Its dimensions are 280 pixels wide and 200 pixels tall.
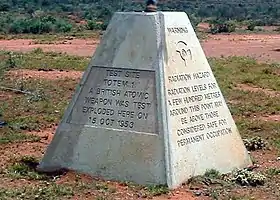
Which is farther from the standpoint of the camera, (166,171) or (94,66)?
Answer: (94,66)

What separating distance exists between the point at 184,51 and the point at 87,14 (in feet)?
145

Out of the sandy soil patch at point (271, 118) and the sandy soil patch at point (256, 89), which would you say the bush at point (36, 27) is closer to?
the sandy soil patch at point (256, 89)

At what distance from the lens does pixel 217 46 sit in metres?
27.9

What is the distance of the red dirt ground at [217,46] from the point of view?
2416cm

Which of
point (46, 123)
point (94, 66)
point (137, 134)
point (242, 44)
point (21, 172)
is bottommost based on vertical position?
point (242, 44)

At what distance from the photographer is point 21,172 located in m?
7.54

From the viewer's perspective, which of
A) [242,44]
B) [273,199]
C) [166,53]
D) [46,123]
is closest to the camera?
[273,199]

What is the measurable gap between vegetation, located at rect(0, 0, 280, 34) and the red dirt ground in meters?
6.30

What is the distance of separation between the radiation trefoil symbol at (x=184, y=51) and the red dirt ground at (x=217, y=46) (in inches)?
587

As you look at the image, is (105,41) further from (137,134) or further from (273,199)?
(273,199)

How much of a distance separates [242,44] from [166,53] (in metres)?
22.3

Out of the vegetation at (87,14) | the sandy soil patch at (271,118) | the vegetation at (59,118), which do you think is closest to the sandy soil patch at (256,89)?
the vegetation at (59,118)

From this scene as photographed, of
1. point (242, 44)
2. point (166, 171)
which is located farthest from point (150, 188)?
point (242, 44)

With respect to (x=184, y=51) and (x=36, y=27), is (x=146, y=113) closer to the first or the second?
(x=184, y=51)
